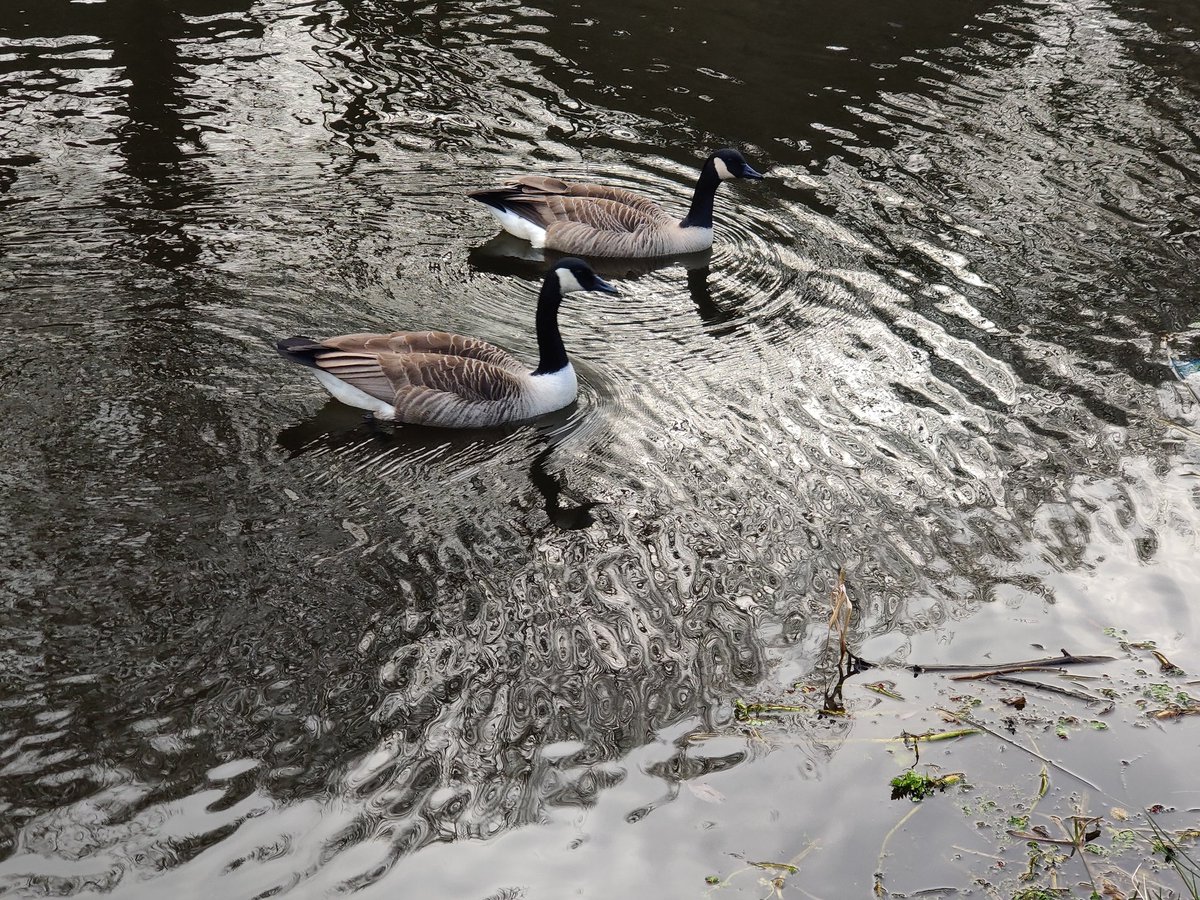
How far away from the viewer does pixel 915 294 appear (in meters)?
10.5

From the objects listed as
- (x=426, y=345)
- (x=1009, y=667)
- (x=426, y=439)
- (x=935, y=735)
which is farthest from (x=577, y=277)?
(x=935, y=735)

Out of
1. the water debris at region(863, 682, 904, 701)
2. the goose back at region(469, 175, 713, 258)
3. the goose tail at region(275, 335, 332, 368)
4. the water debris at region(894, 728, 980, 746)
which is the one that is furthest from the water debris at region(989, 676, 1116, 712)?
the goose back at region(469, 175, 713, 258)

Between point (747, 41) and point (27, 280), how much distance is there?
32.6 feet

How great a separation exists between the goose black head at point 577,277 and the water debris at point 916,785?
16.1 ft

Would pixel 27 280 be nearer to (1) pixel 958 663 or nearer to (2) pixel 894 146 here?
(1) pixel 958 663

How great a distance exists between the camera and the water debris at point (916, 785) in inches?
225

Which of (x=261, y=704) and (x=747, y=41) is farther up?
(x=747, y=41)

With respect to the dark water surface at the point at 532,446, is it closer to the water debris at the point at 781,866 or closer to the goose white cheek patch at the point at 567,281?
the water debris at the point at 781,866

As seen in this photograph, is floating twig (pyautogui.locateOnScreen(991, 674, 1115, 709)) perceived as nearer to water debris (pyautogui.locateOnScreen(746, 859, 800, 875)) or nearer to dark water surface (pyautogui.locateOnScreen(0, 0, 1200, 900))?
dark water surface (pyautogui.locateOnScreen(0, 0, 1200, 900))

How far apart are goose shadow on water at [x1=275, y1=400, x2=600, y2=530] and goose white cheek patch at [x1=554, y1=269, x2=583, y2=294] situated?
1090 millimetres

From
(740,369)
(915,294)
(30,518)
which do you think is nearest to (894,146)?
(915,294)

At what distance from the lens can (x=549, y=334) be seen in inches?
354

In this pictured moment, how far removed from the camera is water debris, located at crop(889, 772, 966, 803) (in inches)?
225

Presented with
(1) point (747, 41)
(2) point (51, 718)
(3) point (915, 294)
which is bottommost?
(2) point (51, 718)
